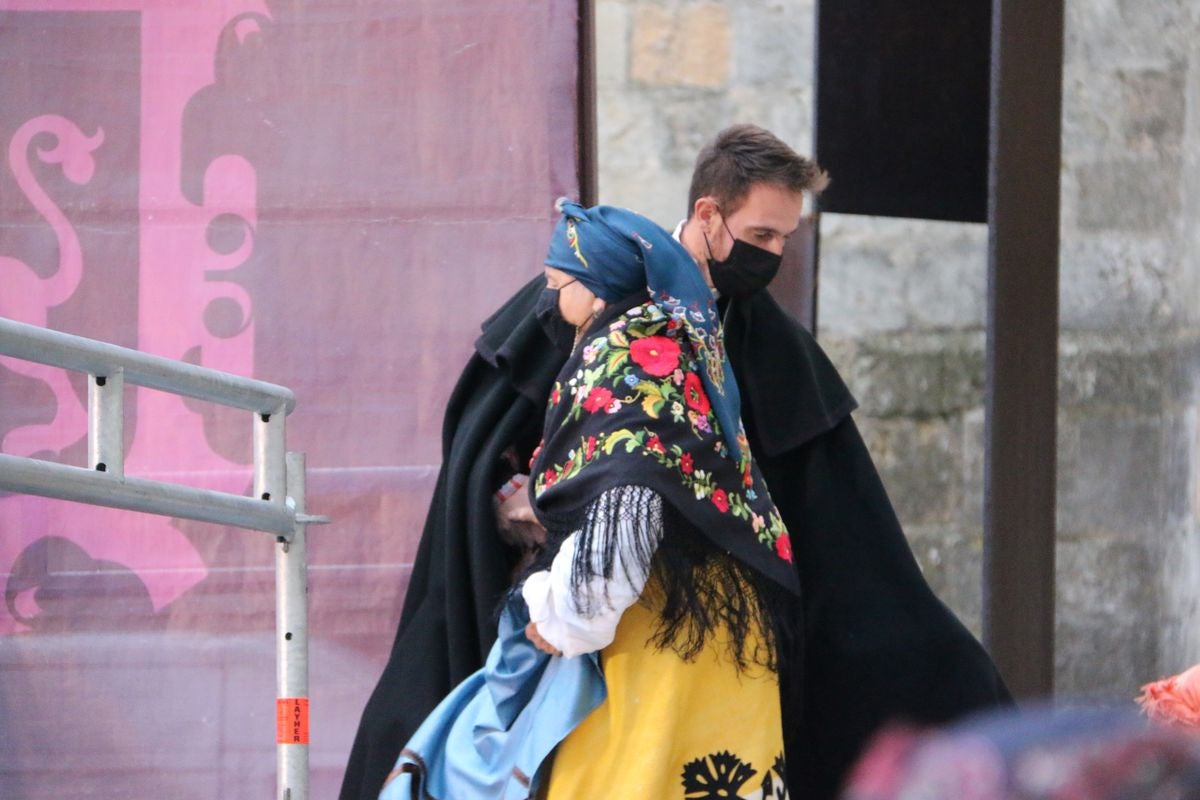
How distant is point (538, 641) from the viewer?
2562 millimetres

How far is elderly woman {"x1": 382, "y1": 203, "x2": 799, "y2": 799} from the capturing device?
2486 millimetres

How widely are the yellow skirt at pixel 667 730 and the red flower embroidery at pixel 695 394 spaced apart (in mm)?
285

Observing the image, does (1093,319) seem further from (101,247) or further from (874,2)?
(101,247)

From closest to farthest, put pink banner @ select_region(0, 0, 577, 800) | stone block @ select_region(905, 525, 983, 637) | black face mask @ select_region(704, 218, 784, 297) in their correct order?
black face mask @ select_region(704, 218, 784, 297)
pink banner @ select_region(0, 0, 577, 800)
stone block @ select_region(905, 525, 983, 637)

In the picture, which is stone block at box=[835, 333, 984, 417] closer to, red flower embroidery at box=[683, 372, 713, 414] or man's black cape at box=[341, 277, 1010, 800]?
man's black cape at box=[341, 277, 1010, 800]

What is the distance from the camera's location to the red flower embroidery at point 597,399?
2.54 metres

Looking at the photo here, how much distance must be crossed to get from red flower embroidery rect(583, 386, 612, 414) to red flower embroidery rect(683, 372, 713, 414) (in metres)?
0.11

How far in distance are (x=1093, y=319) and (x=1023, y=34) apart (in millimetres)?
1681

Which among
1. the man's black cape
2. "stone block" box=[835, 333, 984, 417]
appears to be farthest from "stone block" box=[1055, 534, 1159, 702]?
the man's black cape

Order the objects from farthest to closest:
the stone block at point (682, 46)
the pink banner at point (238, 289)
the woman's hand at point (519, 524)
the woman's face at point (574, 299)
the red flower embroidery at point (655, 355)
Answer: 1. the stone block at point (682, 46)
2. the pink banner at point (238, 289)
3. the woman's hand at point (519, 524)
4. the woman's face at point (574, 299)
5. the red flower embroidery at point (655, 355)

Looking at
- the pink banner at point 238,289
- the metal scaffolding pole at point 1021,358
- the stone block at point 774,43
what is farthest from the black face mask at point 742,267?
the stone block at point 774,43

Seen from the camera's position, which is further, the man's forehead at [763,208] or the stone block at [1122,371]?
the stone block at [1122,371]

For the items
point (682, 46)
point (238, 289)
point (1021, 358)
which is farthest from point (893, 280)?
point (238, 289)

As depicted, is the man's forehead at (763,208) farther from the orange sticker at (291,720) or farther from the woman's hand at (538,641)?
the orange sticker at (291,720)
